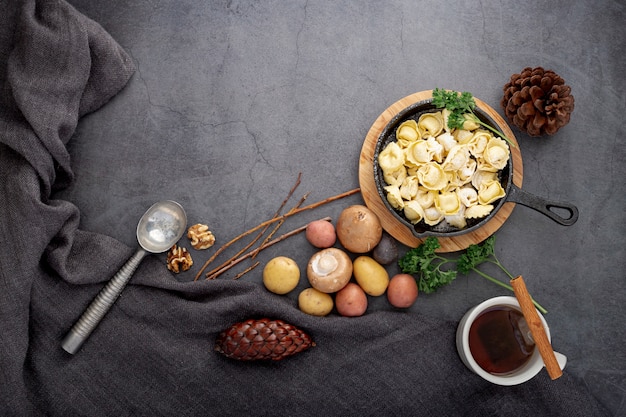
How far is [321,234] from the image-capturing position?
1320 mm

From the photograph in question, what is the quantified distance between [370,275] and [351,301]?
0.08 m

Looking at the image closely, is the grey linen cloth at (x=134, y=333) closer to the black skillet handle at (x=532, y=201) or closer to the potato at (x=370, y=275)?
the potato at (x=370, y=275)

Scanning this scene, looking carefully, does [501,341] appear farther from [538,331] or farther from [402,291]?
[402,291]

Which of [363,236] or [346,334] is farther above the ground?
[363,236]

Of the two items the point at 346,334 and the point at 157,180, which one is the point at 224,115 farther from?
the point at 346,334

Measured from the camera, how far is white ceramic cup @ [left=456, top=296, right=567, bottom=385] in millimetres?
1192

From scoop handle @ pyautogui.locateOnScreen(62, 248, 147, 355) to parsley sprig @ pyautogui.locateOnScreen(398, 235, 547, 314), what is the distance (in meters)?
0.69

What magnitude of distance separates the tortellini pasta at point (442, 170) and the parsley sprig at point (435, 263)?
0.24 ft

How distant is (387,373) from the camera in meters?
1.30

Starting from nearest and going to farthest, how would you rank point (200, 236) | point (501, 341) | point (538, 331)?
point (538, 331), point (501, 341), point (200, 236)

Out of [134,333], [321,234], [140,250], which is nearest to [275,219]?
[321,234]

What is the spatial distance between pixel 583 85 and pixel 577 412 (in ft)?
2.92

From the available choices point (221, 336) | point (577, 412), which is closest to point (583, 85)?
point (577, 412)

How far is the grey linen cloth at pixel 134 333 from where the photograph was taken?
49.4 inches
